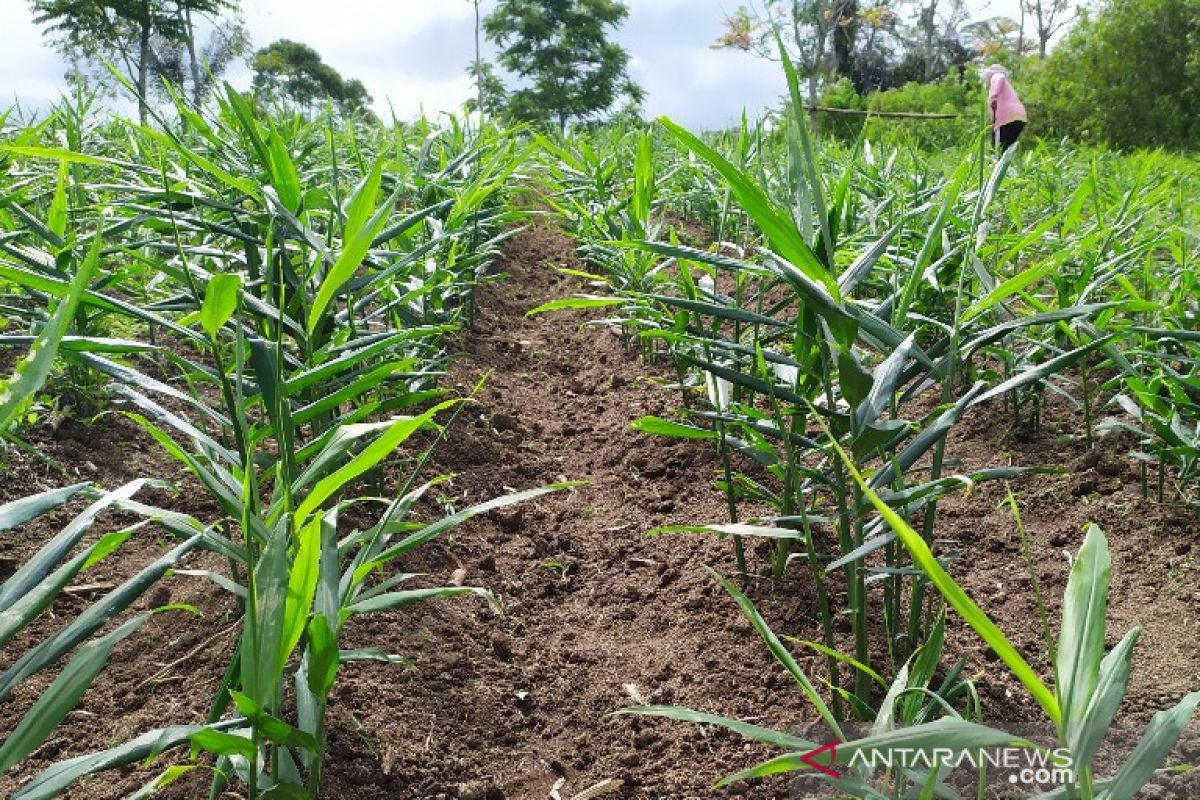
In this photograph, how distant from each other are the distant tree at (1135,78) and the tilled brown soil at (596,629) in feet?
47.0

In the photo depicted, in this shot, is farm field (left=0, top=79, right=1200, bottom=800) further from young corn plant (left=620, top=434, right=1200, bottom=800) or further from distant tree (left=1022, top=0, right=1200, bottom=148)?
distant tree (left=1022, top=0, right=1200, bottom=148)

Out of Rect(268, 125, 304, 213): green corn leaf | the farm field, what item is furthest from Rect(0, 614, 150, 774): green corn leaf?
Rect(268, 125, 304, 213): green corn leaf

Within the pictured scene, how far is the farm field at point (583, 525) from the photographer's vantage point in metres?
0.87

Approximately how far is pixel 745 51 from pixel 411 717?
93.6 ft

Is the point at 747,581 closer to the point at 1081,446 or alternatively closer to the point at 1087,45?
the point at 1081,446

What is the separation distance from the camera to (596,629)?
1772 mm

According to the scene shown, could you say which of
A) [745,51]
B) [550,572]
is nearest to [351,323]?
[550,572]

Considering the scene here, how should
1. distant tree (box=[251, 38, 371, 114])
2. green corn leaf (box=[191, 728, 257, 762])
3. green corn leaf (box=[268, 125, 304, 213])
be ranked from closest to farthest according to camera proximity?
1. green corn leaf (box=[191, 728, 257, 762])
2. green corn leaf (box=[268, 125, 304, 213])
3. distant tree (box=[251, 38, 371, 114])

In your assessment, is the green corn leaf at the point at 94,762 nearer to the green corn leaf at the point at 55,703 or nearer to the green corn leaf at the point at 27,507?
the green corn leaf at the point at 55,703

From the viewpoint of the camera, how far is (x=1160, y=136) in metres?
14.4

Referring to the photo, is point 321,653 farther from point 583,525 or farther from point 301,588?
point 583,525

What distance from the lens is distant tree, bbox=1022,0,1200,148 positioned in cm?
1428

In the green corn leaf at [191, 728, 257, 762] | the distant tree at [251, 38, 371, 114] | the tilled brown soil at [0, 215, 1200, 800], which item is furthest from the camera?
the distant tree at [251, 38, 371, 114]

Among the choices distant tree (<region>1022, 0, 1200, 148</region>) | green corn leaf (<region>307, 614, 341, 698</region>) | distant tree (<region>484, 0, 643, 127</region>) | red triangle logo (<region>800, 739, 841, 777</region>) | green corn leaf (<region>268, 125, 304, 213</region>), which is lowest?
red triangle logo (<region>800, 739, 841, 777</region>)
